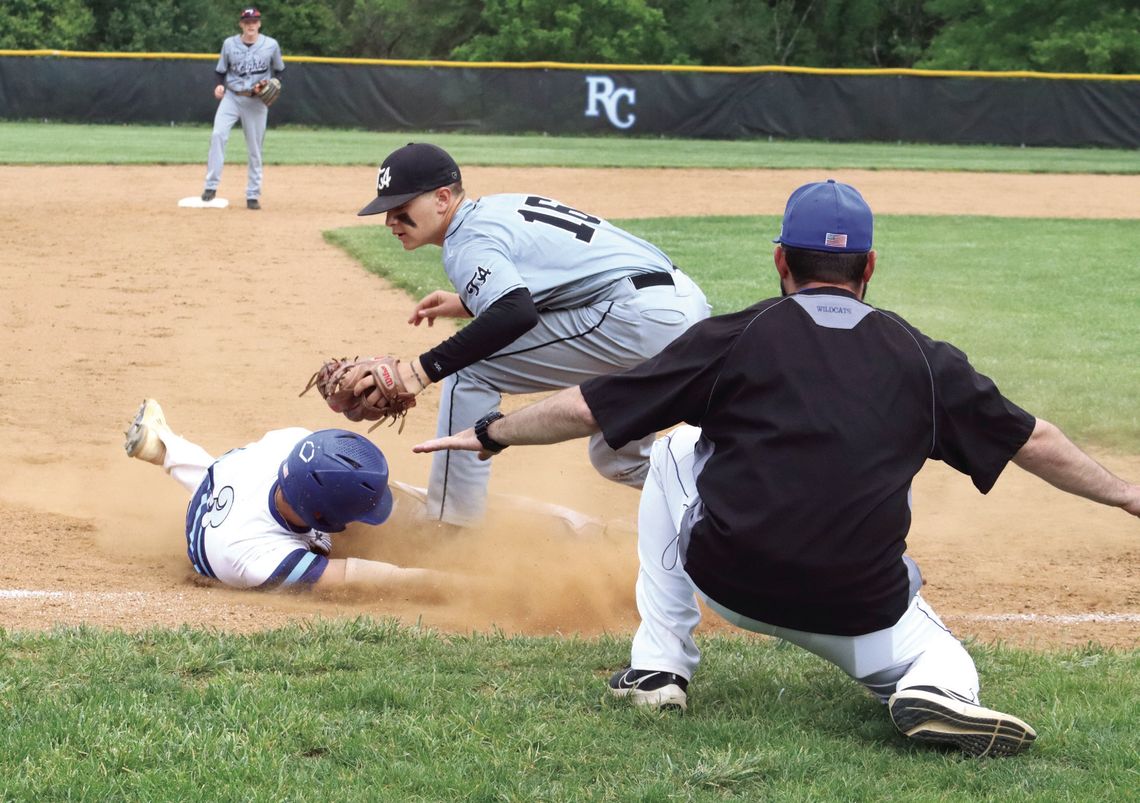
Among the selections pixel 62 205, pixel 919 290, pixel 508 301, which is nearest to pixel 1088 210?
pixel 919 290

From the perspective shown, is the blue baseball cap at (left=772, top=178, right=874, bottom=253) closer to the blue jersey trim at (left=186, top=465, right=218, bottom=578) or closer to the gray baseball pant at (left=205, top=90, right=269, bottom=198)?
the blue jersey trim at (left=186, top=465, right=218, bottom=578)

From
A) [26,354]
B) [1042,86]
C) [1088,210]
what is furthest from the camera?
[1042,86]

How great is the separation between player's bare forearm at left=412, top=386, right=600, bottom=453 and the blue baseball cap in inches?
25.3

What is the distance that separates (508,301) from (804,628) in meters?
1.64

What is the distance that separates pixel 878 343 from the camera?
10.2ft

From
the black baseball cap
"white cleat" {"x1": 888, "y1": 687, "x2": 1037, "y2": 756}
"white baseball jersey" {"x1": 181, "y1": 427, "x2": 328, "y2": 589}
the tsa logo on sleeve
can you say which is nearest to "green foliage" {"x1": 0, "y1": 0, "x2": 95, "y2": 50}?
the tsa logo on sleeve

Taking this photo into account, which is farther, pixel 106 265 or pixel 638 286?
pixel 106 265

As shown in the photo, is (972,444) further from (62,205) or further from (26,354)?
(62,205)

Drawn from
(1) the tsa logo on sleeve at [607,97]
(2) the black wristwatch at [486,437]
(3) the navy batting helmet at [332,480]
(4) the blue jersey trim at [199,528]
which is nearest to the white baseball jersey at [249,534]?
(4) the blue jersey trim at [199,528]

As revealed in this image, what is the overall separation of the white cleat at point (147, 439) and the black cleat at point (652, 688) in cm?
266

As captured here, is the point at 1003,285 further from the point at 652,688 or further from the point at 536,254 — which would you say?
the point at 652,688

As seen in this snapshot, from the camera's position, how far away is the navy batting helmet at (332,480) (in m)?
4.44

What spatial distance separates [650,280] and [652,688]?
1.99 meters

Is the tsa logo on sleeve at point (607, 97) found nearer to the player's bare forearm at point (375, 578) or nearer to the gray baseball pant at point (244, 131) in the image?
the gray baseball pant at point (244, 131)
